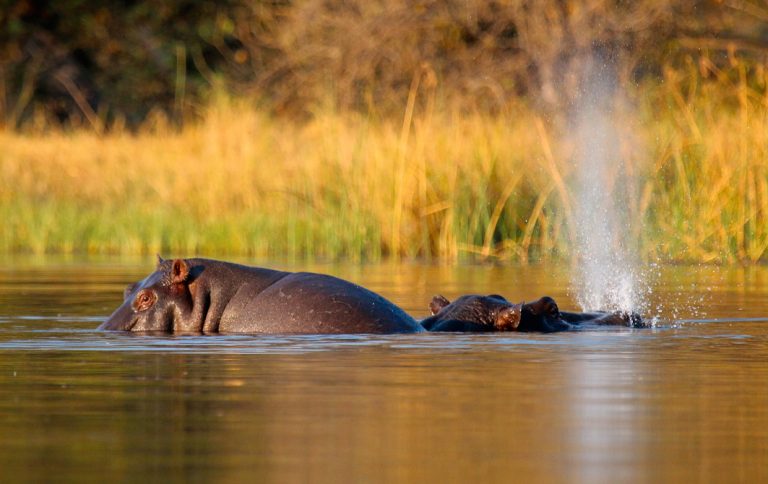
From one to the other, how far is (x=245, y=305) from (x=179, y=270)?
0.33m

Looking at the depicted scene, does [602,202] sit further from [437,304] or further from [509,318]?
[509,318]

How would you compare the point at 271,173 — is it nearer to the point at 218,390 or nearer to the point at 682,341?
the point at 682,341

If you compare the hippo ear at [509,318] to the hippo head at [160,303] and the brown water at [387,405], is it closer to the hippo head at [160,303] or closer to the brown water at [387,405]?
the brown water at [387,405]

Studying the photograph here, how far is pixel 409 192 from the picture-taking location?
571 inches

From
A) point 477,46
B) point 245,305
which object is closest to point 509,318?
point 245,305

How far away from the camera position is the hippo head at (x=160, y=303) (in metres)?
7.09

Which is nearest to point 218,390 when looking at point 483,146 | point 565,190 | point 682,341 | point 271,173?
point 682,341

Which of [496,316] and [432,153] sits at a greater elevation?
[432,153]

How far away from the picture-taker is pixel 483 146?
48.3ft

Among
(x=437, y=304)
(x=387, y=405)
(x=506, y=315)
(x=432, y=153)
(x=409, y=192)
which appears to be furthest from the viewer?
(x=432, y=153)

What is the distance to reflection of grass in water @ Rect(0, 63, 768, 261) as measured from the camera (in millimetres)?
13258

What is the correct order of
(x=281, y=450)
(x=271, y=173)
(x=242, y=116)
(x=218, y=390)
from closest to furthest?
(x=281, y=450) < (x=218, y=390) < (x=271, y=173) < (x=242, y=116)

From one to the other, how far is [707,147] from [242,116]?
7244 millimetres

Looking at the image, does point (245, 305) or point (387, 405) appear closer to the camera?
point (387, 405)
